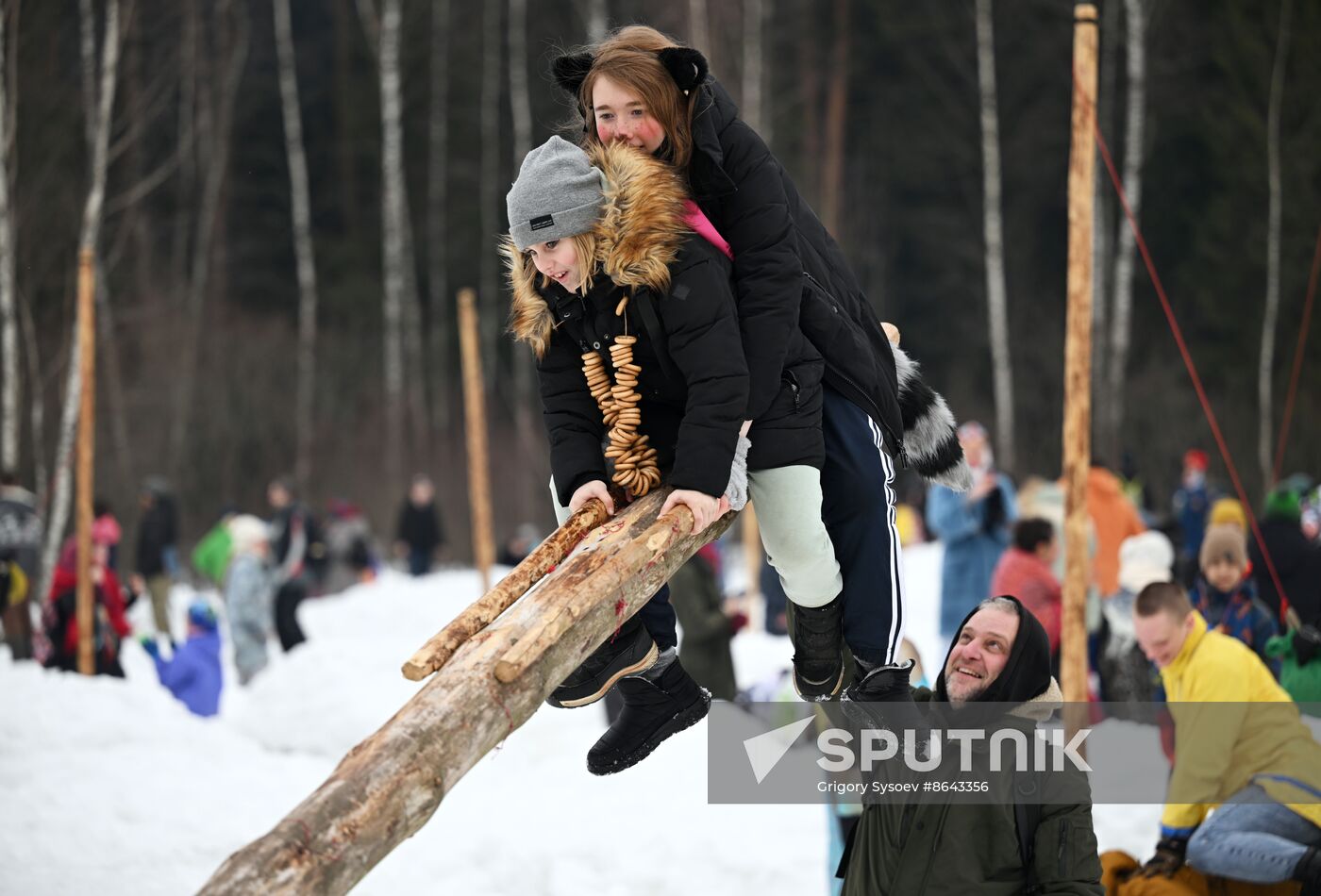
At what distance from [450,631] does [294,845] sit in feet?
2.32

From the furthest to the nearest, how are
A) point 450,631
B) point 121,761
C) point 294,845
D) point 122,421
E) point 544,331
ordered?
point 122,421, point 121,761, point 544,331, point 450,631, point 294,845

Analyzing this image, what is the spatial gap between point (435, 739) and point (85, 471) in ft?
26.2

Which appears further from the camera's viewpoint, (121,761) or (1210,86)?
(1210,86)

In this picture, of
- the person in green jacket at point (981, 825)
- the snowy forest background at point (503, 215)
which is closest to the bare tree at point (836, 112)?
the snowy forest background at point (503, 215)

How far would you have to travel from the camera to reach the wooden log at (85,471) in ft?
32.5

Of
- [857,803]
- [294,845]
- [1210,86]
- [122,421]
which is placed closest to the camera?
[294,845]

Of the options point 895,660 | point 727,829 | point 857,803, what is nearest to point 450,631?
point 895,660

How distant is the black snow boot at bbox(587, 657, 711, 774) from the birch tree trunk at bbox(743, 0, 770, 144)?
18.7m

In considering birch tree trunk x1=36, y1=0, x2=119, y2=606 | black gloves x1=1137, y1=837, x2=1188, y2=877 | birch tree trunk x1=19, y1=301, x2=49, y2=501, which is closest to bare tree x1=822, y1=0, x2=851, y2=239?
birch tree trunk x1=36, y1=0, x2=119, y2=606

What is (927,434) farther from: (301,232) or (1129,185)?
(301,232)

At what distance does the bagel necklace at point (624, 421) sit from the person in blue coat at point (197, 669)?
7.79 metres

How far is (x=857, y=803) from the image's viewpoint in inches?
230

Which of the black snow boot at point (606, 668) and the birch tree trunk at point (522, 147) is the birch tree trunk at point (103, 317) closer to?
the birch tree trunk at point (522, 147)

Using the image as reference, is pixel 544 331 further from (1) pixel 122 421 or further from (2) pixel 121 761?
(1) pixel 122 421
